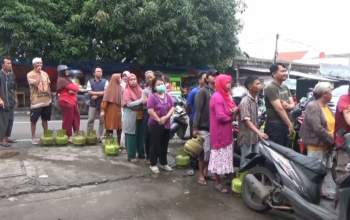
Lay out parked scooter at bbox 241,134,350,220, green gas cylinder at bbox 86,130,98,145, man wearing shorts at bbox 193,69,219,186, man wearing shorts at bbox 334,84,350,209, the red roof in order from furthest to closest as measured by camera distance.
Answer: the red roof
green gas cylinder at bbox 86,130,98,145
man wearing shorts at bbox 193,69,219,186
man wearing shorts at bbox 334,84,350,209
parked scooter at bbox 241,134,350,220

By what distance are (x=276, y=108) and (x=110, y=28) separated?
402 inches

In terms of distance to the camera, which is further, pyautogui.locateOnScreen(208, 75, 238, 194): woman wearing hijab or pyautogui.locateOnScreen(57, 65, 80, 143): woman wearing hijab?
pyautogui.locateOnScreen(57, 65, 80, 143): woman wearing hijab

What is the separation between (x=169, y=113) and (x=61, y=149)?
2.49m

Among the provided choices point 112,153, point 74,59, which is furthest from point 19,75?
point 112,153

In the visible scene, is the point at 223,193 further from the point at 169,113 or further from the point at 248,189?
the point at 169,113

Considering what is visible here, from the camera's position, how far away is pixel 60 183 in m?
4.39

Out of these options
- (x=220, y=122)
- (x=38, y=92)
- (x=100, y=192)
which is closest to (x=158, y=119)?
(x=220, y=122)

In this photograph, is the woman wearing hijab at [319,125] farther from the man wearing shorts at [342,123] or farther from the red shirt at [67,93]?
the red shirt at [67,93]

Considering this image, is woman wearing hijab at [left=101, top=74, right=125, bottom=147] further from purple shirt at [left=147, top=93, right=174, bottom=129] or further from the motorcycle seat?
the motorcycle seat

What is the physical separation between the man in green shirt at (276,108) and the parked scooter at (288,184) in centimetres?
47

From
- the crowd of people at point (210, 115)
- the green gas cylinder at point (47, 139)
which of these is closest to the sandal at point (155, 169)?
the crowd of people at point (210, 115)

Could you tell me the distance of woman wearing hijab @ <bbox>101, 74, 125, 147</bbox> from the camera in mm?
6145

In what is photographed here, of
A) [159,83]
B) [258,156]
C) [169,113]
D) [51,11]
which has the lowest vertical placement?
[258,156]

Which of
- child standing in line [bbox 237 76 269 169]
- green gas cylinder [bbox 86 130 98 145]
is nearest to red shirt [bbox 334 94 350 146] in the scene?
child standing in line [bbox 237 76 269 169]
